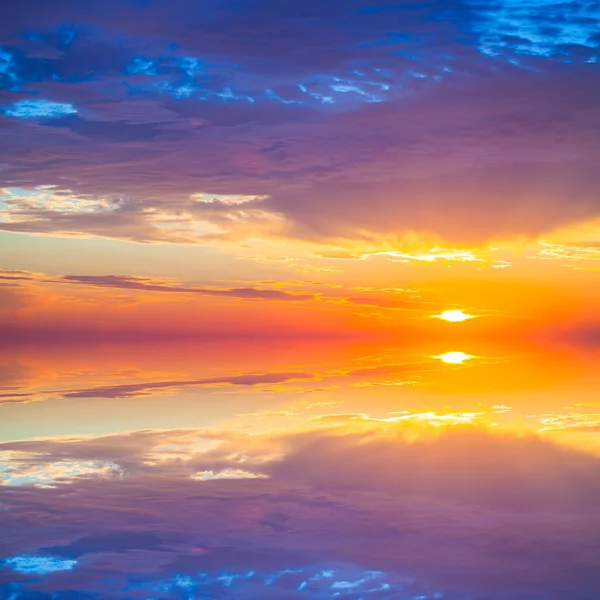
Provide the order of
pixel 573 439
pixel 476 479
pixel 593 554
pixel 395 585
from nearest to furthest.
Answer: pixel 395 585
pixel 593 554
pixel 476 479
pixel 573 439

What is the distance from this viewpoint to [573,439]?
30.5 ft

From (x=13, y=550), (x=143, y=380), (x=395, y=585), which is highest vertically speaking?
(x=143, y=380)

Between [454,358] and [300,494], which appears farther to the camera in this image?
[454,358]

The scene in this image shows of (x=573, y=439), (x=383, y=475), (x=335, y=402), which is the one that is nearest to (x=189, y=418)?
(x=335, y=402)

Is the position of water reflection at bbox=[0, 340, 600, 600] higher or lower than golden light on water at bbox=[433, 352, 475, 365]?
lower

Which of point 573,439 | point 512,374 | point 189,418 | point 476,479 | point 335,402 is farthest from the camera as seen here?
point 512,374

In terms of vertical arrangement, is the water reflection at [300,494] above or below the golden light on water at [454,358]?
below

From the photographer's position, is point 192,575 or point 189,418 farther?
point 189,418

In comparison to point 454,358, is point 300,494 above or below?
below

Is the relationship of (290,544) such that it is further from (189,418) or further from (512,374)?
(512,374)

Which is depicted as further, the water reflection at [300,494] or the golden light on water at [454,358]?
the golden light on water at [454,358]

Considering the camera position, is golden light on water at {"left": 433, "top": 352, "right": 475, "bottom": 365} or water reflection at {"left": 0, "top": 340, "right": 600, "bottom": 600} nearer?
water reflection at {"left": 0, "top": 340, "right": 600, "bottom": 600}

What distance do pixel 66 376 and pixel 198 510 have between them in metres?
9.63

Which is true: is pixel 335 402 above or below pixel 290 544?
above
